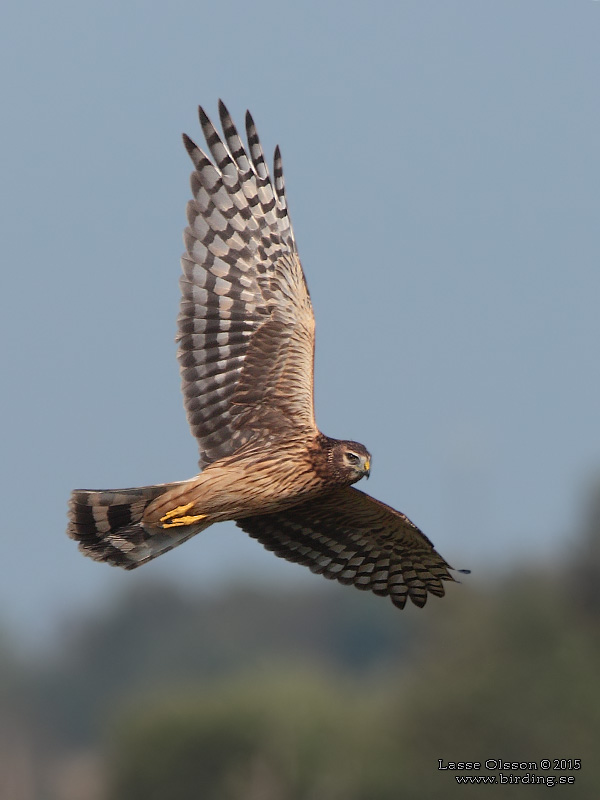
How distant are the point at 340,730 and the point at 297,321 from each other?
30.8 meters

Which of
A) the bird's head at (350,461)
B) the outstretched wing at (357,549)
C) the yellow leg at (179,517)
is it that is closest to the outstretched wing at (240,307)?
the bird's head at (350,461)

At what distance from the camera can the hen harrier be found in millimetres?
11391

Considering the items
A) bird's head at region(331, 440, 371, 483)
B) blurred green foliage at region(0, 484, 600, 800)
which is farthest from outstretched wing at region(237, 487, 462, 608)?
blurred green foliage at region(0, 484, 600, 800)

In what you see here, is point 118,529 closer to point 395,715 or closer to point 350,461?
point 350,461

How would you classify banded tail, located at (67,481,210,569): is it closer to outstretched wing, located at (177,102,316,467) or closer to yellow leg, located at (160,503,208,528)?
yellow leg, located at (160,503,208,528)

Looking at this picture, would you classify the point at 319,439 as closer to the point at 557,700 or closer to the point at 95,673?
the point at 557,700

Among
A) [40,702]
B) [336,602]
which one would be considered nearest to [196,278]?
[40,702]

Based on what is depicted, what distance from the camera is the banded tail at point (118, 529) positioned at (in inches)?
458

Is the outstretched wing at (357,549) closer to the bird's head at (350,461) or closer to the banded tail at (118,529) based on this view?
the banded tail at (118,529)

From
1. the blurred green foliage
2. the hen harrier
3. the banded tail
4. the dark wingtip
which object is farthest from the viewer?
the blurred green foliage

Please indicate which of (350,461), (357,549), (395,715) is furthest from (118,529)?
(395,715)

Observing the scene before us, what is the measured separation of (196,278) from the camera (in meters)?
12.0

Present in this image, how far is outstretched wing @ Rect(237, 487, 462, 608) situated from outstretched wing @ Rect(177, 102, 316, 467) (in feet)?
3.52

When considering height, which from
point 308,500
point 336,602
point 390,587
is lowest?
point 336,602
